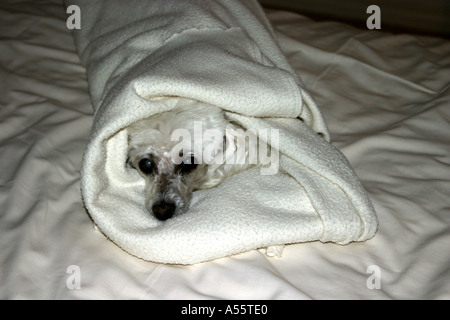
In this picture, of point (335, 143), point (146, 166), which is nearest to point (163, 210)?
point (146, 166)

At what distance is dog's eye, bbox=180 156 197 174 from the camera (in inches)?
55.5

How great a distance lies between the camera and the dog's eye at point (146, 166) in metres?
1.42

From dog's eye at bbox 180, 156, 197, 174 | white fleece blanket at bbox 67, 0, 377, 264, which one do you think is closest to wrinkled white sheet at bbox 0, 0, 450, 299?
white fleece blanket at bbox 67, 0, 377, 264

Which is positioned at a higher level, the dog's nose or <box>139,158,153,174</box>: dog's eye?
<box>139,158,153,174</box>: dog's eye

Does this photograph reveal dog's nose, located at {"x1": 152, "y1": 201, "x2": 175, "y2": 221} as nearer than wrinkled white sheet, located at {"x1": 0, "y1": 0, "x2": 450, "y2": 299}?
No

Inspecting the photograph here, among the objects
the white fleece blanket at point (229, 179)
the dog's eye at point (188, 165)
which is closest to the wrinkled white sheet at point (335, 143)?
the white fleece blanket at point (229, 179)

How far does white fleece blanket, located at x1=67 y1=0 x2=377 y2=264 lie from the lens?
117cm

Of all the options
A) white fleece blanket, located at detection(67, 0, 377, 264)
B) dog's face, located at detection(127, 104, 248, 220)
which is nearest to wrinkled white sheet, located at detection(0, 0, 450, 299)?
white fleece blanket, located at detection(67, 0, 377, 264)

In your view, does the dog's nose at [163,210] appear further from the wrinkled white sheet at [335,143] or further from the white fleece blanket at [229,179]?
the wrinkled white sheet at [335,143]

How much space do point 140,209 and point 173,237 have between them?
0.23m

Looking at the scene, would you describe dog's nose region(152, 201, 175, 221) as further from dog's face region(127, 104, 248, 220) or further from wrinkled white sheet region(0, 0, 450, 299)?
wrinkled white sheet region(0, 0, 450, 299)
